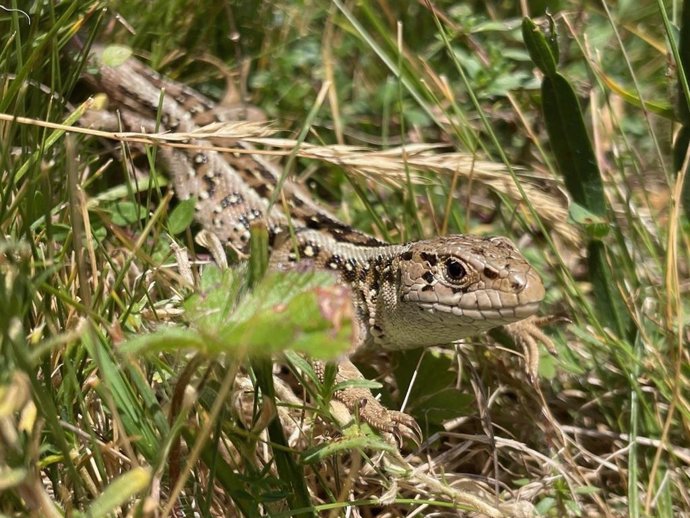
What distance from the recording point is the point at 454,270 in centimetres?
269

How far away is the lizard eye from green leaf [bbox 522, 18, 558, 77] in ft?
2.47

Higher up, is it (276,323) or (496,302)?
(276,323)

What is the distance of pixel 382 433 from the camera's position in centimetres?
240

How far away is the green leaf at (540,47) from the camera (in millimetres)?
2738

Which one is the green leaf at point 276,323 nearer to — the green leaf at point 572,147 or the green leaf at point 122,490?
the green leaf at point 122,490

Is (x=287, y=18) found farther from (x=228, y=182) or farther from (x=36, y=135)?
(x=36, y=135)

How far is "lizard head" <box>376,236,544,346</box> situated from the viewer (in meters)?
2.56

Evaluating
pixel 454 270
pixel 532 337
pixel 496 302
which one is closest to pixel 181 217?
pixel 454 270

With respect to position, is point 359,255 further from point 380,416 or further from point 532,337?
point 380,416

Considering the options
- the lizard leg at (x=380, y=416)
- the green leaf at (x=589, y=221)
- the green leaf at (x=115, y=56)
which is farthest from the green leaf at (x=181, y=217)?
the green leaf at (x=589, y=221)

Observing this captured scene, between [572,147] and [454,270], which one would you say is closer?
[454,270]

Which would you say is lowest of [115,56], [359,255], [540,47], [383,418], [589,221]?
[383,418]

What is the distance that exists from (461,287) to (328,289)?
1287 millimetres

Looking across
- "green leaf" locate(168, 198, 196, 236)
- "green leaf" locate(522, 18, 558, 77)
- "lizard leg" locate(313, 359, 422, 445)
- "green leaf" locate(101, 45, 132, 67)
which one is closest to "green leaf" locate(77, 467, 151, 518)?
"lizard leg" locate(313, 359, 422, 445)
